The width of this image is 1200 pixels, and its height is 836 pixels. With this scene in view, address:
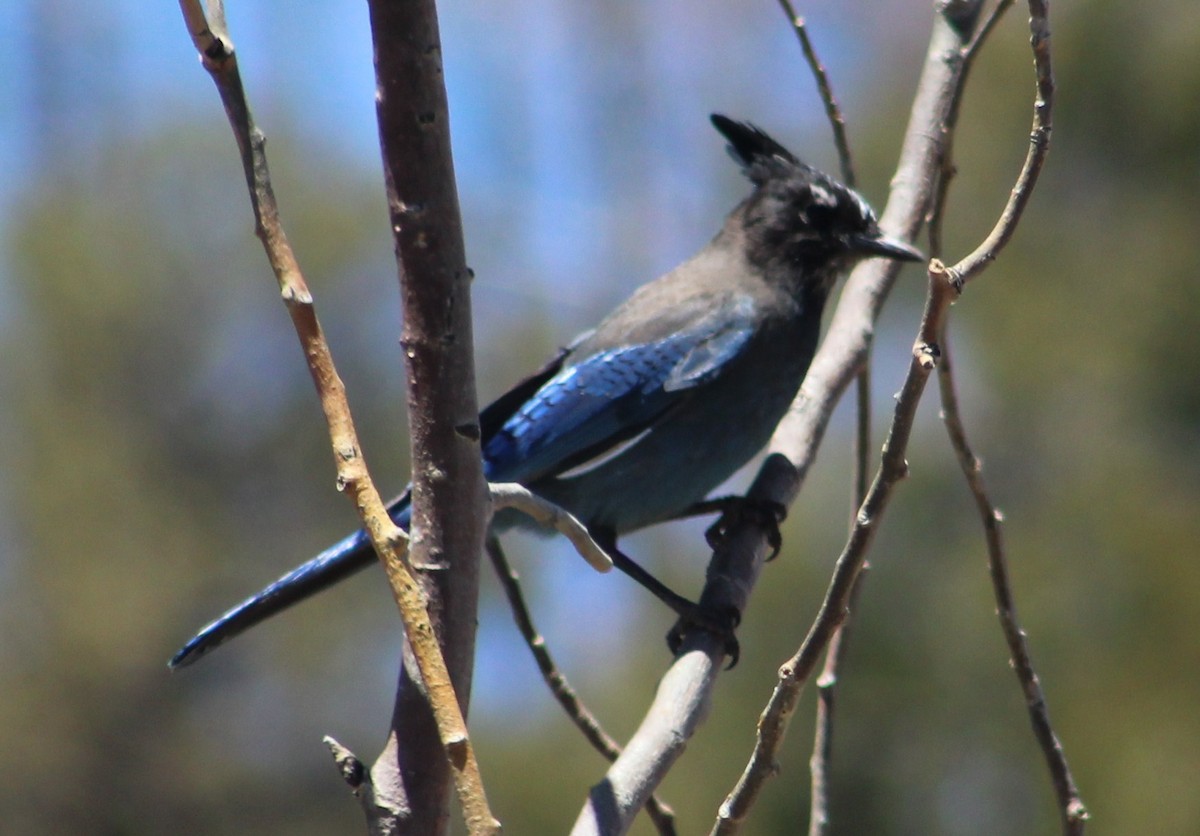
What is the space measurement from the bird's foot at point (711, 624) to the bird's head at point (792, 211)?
1355mm

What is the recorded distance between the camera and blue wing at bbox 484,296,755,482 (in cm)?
363

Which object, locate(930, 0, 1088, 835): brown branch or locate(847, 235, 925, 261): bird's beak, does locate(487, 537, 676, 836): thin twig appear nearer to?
locate(930, 0, 1088, 835): brown branch

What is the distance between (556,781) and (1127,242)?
198 inches

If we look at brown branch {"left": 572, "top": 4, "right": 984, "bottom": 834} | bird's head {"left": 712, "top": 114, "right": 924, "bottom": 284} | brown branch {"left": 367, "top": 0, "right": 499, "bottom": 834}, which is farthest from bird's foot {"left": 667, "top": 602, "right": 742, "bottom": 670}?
bird's head {"left": 712, "top": 114, "right": 924, "bottom": 284}

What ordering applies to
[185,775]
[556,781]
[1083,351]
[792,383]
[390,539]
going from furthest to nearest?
[185,775] < [556,781] < [1083,351] < [792,383] < [390,539]

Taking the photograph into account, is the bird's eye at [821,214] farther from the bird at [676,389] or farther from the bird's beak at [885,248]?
the bird's beak at [885,248]

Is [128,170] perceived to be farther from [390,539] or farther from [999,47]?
[390,539]

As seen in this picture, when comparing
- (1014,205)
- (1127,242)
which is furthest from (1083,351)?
(1014,205)

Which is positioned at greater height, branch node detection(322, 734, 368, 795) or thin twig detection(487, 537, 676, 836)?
thin twig detection(487, 537, 676, 836)

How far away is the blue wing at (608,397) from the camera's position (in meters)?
3.63

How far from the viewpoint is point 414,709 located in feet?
6.09

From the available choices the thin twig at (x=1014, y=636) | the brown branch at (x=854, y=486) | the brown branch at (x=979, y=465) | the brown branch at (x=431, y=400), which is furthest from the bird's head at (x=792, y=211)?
the brown branch at (x=431, y=400)

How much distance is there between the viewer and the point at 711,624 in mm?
2787

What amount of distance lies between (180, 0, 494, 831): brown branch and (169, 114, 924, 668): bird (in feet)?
5.21
